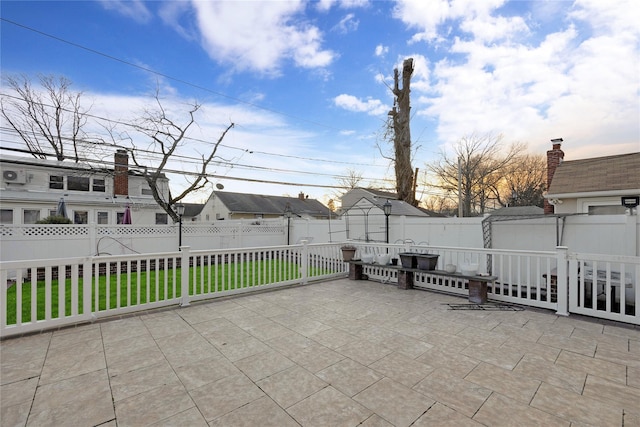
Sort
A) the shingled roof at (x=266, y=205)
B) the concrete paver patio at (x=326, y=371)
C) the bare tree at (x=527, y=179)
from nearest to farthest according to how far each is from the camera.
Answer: the concrete paver patio at (x=326, y=371), the bare tree at (x=527, y=179), the shingled roof at (x=266, y=205)

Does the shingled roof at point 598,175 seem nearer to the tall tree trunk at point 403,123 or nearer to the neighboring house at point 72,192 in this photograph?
the tall tree trunk at point 403,123

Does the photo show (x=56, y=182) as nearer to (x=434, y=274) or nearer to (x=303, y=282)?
(x=303, y=282)

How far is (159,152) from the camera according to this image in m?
12.7

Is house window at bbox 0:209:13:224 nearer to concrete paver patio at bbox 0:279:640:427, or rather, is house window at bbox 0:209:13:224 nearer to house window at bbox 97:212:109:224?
house window at bbox 97:212:109:224

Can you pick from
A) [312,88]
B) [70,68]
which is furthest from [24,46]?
[312,88]

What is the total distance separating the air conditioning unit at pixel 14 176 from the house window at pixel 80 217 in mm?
2365

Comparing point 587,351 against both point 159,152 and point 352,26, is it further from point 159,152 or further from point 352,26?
point 159,152

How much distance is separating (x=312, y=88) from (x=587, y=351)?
417 inches

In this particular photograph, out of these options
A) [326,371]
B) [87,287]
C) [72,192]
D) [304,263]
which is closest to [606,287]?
[326,371]

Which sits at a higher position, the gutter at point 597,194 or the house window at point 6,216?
the gutter at point 597,194

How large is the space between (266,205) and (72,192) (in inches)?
496

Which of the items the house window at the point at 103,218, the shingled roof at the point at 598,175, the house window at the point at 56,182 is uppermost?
the house window at the point at 56,182

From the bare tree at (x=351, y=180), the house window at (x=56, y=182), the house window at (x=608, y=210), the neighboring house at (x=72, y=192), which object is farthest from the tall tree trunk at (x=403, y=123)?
the house window at (x=56, y=182)

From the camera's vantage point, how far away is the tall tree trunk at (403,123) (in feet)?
34.0
